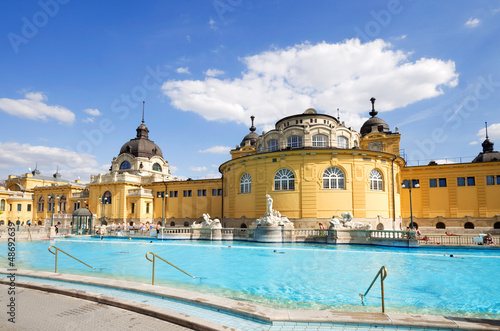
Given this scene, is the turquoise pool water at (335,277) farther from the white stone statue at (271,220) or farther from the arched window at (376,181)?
the arched window at (376,181)

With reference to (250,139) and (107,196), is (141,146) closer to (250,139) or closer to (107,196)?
(107,196)

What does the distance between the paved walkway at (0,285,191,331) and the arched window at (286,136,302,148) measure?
30798mm

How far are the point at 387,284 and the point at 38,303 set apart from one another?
430 inches

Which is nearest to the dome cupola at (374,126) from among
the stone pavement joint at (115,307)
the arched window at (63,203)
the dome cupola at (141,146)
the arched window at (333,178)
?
the arched window at (333,178)

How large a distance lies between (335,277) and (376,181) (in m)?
23.4

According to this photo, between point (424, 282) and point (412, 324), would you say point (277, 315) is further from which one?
point (424, 282)

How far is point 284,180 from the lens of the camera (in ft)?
111

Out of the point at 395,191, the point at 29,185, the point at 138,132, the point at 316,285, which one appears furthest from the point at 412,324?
the point at 29,185

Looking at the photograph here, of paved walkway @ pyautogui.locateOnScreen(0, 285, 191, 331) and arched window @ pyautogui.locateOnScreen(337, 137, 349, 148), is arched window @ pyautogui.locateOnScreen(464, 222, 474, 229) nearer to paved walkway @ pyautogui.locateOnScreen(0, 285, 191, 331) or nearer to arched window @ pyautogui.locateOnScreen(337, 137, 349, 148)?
arched window @ pyautogui.locateOnScreen(337, 137, 349, 148)

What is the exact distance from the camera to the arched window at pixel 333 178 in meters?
32.5

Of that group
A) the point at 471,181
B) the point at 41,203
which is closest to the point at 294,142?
the point at 471,181

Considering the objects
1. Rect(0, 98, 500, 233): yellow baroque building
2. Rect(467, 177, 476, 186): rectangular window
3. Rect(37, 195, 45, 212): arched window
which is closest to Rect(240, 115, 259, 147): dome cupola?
Rect(0, 98, 500, 233): yellow baroque building

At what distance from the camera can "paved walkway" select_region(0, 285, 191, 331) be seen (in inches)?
243

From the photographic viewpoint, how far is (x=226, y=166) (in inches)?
1628
